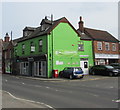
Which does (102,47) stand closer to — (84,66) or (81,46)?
(81,46)

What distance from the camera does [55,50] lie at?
25.8m

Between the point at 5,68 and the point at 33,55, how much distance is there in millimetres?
16494

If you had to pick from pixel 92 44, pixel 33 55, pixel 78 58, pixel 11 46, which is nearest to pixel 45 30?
pixel 33 55

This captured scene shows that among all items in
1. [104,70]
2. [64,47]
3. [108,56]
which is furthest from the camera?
[108,56]

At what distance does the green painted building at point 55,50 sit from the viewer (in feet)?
83.6

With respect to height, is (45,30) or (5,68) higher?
(45,30)

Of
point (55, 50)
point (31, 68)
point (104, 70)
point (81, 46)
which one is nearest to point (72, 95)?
point (55, 50)

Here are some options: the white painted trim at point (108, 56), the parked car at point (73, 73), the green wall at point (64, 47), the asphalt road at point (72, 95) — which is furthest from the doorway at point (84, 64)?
the asphalt road at point (72, 95)

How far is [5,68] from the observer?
4269 centimetres

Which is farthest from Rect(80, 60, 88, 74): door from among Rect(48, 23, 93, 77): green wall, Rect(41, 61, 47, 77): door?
Rect(41, 61, 47, 77): door

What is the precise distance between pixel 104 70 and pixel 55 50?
776cm

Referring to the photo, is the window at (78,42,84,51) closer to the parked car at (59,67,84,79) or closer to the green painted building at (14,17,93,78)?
the green painted building at (14,17,93,78)

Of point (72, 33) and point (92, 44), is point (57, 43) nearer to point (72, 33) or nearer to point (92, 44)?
point (72, 33)

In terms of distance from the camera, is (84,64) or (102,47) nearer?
(84,64)
